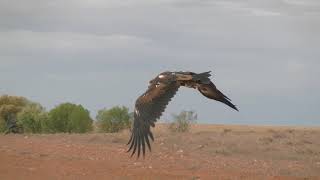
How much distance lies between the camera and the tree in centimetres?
4034

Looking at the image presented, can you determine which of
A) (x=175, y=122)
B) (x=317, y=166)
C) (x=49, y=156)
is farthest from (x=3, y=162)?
(x=175, y=122)

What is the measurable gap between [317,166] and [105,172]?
7111mm

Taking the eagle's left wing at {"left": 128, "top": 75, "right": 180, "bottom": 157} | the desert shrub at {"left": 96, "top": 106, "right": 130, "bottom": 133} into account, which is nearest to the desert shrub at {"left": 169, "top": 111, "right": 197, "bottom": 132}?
the desert shrub at {"left": 96, "top": 106, "right": 130, "bottom": 133}

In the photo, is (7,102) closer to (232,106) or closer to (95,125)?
(95,125)

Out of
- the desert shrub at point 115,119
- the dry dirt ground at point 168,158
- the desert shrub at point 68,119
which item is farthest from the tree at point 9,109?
the dry dirt ground at point 168,158

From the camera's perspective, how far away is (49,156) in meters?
19.8

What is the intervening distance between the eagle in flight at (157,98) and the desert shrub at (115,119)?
30.8 meters

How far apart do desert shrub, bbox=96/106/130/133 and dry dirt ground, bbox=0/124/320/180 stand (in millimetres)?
12102

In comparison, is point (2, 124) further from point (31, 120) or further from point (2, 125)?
point (31, 120)

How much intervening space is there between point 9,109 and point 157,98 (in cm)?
3467

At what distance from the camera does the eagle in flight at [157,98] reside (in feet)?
27.9

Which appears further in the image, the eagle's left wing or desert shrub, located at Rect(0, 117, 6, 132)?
desert shrub, located at Rect(0, 117, 6, 132)

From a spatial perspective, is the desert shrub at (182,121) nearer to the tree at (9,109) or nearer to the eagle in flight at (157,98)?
the tree at (9,109)

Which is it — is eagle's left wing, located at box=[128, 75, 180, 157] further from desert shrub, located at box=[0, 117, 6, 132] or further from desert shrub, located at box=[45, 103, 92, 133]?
desert shrub, located at box=[0, 117, 6, 132]
